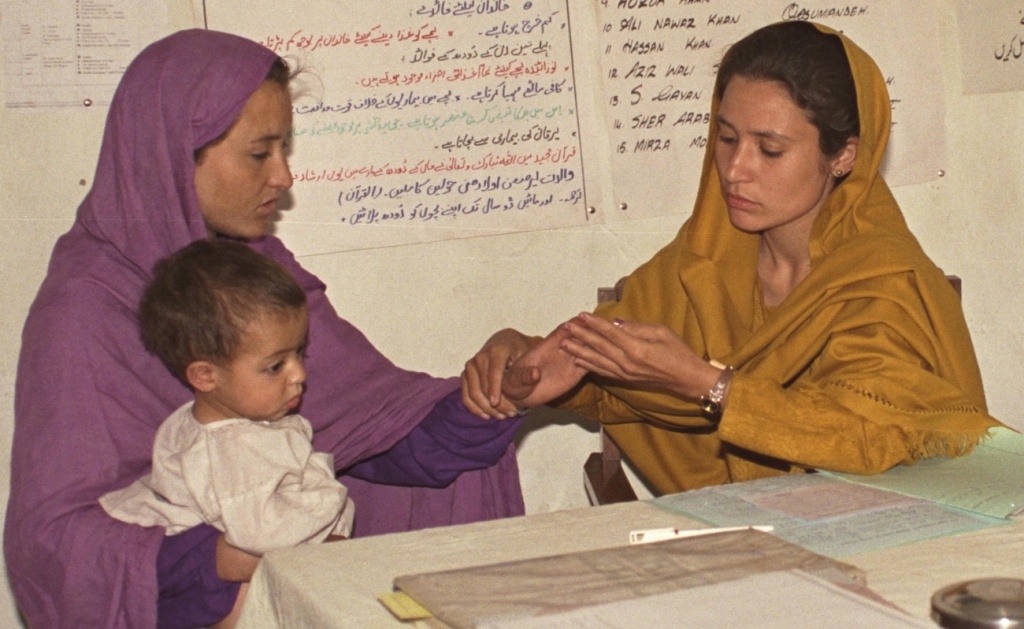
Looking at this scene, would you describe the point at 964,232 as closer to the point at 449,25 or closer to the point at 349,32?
the point at 449,25

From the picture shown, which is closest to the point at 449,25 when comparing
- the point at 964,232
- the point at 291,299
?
the point at 291,299

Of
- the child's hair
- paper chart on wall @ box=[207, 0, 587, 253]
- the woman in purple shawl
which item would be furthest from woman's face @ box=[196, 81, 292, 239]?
paper chart on wall @ box=[207, 0, 587, 253]

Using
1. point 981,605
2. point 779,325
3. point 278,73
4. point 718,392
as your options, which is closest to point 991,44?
point 779,325

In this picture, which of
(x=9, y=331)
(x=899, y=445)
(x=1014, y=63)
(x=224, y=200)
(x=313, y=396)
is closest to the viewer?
(x=899, y=445)

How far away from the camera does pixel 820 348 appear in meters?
2.71

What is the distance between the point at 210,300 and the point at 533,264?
142 centimetres

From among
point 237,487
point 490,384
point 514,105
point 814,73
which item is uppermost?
point 514,105

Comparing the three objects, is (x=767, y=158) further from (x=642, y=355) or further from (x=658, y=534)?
(x=658, y=534)

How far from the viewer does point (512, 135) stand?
3.51 meters

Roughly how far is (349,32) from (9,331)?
1127 millimetres

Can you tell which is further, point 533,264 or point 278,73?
point 533,264

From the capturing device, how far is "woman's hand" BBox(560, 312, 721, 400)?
2.55m

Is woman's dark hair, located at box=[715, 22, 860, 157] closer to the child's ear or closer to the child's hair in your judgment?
the child's hair

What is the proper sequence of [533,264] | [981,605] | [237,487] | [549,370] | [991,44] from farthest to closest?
[991,44] < [533,264] < [549,370] < [237,487] < [981,605]
